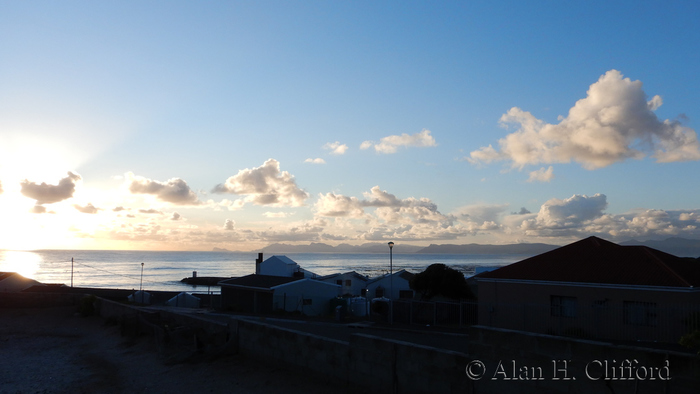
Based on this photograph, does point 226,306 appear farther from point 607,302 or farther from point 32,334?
point 607,302

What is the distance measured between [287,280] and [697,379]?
42.4 m

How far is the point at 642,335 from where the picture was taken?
25.0 m

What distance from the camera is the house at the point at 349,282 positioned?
210 ft

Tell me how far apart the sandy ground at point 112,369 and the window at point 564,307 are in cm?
1764

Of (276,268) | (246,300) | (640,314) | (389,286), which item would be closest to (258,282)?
(246,300)

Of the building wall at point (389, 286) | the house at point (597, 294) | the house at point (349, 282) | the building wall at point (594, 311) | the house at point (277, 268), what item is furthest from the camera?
the house at point (277, 268)

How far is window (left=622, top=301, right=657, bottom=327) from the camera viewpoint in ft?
82.1

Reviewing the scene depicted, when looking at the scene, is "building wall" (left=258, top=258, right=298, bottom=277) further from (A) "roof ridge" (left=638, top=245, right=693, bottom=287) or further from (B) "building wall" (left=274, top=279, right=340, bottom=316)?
(A) "roof ridge" (left=638, top=245, right=693, bottom=287)

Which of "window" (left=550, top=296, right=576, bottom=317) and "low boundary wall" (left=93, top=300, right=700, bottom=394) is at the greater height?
"low boundary wall" (left=93, top=300, right=700, bottom=394)

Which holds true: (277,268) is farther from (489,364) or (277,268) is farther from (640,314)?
(489,364)

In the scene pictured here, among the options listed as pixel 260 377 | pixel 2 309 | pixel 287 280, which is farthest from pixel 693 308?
pixel 2 309

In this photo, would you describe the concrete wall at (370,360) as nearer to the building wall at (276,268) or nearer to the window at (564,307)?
the window at (564,307)

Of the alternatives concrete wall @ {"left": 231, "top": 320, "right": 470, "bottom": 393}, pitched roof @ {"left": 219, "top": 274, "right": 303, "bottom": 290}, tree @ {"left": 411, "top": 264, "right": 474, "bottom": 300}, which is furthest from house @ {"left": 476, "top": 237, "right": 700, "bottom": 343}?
pitched roof @ {"left": 219, "top": 274, "right": 303, "bottom": 290}

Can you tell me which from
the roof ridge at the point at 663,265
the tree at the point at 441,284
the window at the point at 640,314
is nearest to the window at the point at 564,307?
the window at the point at 640,314
